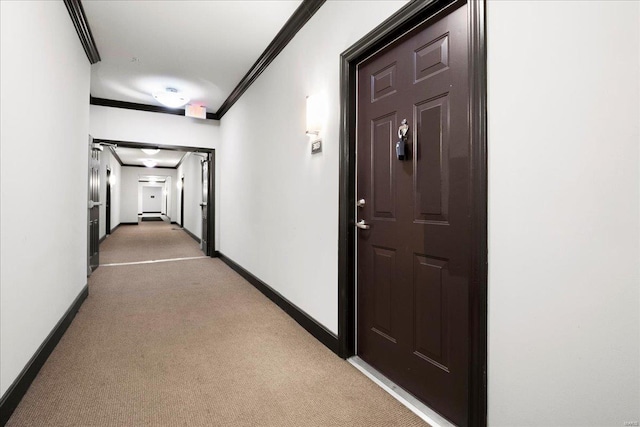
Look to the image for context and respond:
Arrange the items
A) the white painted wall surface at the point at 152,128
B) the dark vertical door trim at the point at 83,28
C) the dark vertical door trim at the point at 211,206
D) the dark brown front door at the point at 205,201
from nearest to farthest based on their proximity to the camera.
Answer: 1. the dark vertical door trim at the point at 83,28
2. the white painted wall surface at the point at 152,128
3. the dark vertical door trim at the point at 211,206
4. the dark brown front door at the point at 205,201

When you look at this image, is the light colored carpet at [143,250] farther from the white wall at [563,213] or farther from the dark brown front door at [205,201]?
the white wall at [563,213]

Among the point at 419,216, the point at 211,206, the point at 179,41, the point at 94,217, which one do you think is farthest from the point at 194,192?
the point at 419,216

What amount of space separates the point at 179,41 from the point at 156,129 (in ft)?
8.11

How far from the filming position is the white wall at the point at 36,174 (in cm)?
154

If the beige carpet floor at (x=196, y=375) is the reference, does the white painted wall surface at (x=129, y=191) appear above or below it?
above

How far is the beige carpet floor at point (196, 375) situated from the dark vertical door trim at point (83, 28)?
8.74 ft

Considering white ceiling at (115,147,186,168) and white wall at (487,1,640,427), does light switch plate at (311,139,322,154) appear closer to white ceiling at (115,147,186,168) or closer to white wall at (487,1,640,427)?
white wall at (487,1,640,427)

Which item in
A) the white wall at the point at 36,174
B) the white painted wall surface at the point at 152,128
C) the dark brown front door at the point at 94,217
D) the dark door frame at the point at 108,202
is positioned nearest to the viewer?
the white wall at the point at 36,174

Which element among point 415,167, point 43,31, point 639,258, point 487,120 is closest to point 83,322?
point 43,31

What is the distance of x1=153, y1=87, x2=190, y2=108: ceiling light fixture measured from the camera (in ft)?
15.4

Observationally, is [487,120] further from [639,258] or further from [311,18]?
[311,18]

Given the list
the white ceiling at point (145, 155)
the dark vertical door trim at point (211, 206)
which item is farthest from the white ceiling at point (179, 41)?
the white ceiling at point (145, 155)

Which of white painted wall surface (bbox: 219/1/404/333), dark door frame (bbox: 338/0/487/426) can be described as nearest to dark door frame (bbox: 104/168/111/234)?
white painted wall surface (bbox: 219/1/404/333)

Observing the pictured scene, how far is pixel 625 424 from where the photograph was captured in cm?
94
